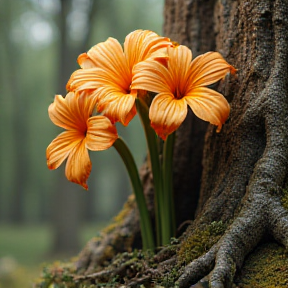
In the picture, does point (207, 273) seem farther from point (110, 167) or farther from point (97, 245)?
point (110, 167)

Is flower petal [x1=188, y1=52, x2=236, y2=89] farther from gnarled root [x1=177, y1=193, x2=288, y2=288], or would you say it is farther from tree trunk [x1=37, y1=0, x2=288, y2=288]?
gnarled root [x1=177, y1=193, x2=288, y2=288]

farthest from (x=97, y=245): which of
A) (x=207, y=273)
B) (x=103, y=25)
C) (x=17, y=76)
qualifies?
(x=17, y=76)

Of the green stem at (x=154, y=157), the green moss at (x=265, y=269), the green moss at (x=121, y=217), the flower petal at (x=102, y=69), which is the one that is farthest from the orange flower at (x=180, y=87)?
the green moss at (x=121, y=217)

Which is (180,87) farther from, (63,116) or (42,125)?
(42,125)

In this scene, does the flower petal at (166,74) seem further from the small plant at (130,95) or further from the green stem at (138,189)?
the green stem at (138,189)

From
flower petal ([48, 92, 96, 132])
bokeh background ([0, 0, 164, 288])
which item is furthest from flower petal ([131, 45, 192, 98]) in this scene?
bokeh background ([0, 0, 164, 288])

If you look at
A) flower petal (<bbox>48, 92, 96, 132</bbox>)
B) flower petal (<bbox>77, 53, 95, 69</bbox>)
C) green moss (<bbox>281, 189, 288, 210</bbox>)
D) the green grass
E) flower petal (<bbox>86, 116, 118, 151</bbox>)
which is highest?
the green grass
